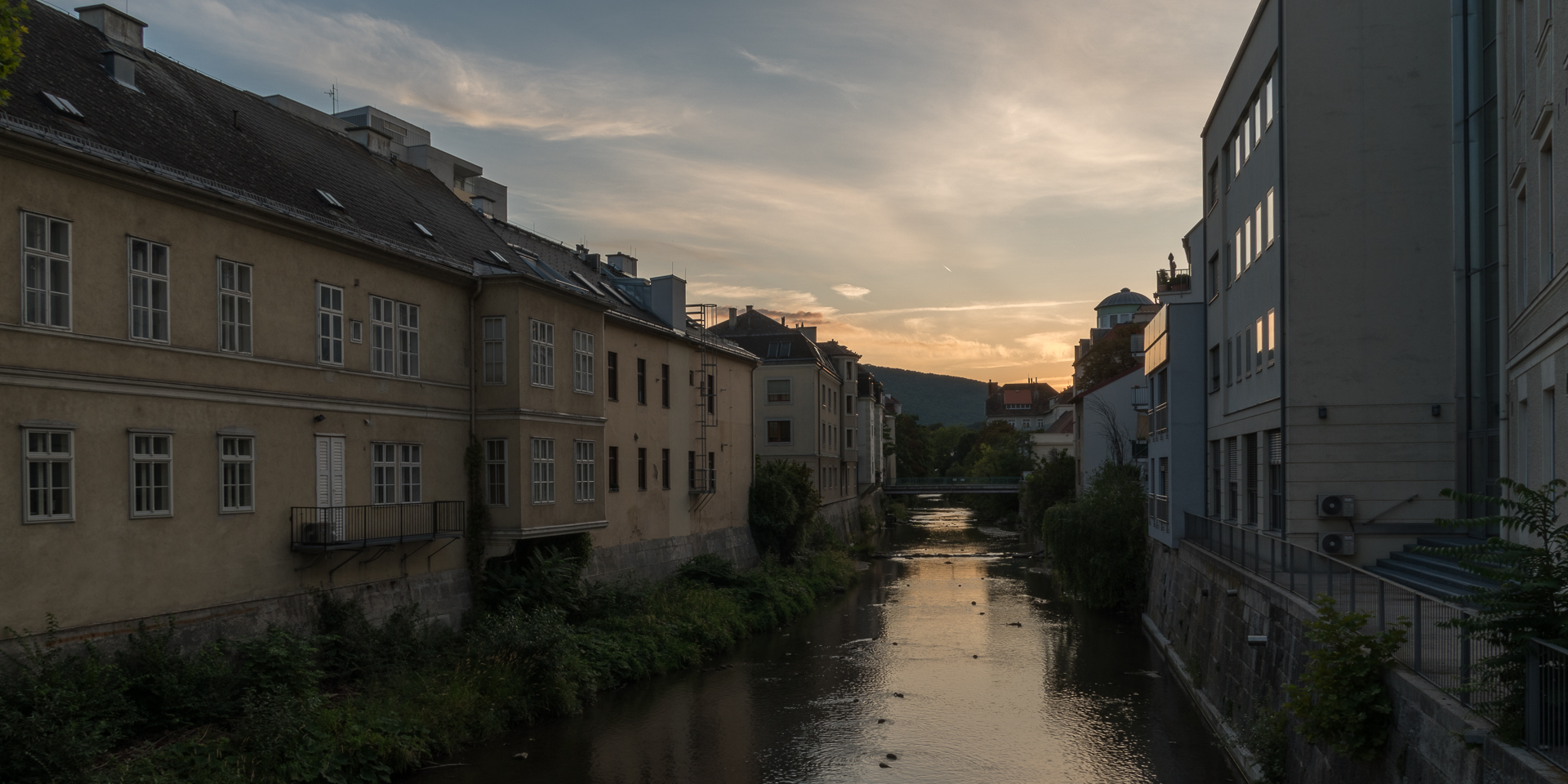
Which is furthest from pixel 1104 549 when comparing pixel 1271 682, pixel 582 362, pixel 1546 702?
pixel 1546 702

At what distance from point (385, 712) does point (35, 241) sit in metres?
8.24

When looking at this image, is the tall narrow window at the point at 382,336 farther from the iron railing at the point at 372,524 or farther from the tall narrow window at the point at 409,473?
the iron railing at the point at 372,524

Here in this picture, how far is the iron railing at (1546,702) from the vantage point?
287 inches

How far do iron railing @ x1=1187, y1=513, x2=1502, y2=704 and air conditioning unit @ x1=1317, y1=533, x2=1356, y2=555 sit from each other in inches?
93.5

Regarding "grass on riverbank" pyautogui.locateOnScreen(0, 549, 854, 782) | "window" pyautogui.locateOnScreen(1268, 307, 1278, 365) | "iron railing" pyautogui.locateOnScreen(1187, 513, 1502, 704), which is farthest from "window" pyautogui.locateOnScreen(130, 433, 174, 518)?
"window" pyautogui.locateOnScreen(1268, 307, 1278, 365)

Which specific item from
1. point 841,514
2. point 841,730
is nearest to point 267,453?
point 841,730

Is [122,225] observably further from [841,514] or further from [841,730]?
[841,514]

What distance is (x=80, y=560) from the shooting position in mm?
14609

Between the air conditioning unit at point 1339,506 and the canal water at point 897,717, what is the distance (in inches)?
182

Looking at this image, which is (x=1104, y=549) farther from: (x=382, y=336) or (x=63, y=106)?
(x=63, y=106)

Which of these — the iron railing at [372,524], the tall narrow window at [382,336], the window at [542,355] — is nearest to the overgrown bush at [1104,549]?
the window at [542,355]

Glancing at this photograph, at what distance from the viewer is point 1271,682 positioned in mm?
15219

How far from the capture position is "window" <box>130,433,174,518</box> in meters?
15.5

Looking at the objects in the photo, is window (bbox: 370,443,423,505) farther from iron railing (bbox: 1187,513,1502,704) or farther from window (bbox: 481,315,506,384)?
iron railing (bbox: 1187,513,1502,704)
